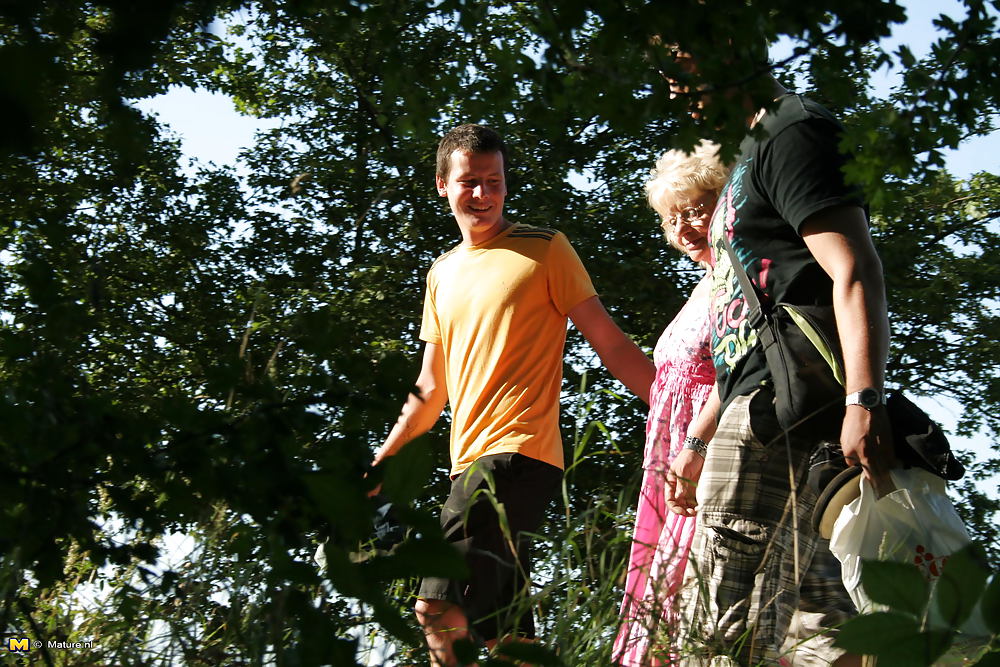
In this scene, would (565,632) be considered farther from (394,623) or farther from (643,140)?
(643,140)

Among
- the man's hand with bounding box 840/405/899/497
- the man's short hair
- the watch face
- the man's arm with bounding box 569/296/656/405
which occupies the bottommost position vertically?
the man's hand with bounding box 840/405/899/497

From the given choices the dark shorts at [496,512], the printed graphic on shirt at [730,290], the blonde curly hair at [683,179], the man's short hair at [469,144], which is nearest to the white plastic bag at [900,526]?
the printed graphic on shirt at [730,290]

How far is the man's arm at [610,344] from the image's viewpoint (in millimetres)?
3396

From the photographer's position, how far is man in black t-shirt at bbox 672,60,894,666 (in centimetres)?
220

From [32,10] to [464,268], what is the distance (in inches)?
96.3

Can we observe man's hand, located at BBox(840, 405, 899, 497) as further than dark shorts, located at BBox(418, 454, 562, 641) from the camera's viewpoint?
No

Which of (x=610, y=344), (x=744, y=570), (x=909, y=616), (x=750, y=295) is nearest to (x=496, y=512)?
(x=610, y=344)

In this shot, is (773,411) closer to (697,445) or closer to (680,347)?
(697,445)

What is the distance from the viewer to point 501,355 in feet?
10.8

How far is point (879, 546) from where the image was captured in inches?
82.5

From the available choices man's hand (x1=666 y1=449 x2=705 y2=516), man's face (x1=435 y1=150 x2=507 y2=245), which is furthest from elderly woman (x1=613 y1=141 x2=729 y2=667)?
man's face (x1=435 y1=150 x2=507 y2=245)

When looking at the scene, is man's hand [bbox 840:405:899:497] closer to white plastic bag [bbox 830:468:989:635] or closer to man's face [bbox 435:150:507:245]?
white plastic bag [bbox 830:468:989:635]

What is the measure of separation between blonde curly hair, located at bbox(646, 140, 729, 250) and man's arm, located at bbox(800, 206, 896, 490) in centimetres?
104

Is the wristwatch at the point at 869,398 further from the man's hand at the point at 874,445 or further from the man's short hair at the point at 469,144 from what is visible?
the man's short hair at the point at 469,144
